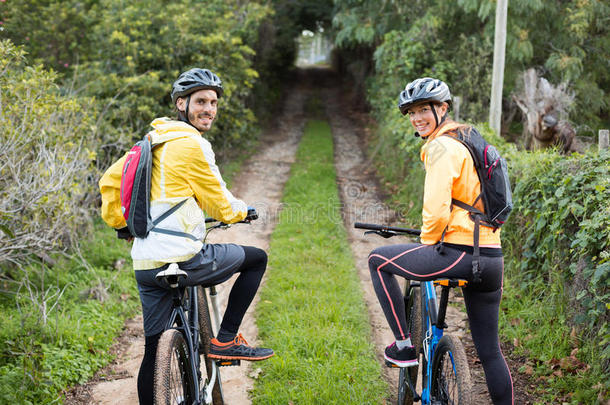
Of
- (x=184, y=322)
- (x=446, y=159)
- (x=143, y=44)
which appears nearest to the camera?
(x=446, y=159)

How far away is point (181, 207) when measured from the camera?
3.09 metres

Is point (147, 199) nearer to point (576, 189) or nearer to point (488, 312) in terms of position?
point (488, 312)

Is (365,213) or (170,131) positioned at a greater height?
(170,131)

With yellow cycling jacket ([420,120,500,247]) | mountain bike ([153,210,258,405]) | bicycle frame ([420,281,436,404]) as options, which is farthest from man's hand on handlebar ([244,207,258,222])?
bicycle frame ([420,281,436,404])

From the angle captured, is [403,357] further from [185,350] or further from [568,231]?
[568,231]

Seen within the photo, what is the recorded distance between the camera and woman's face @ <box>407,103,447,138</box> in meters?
3.26

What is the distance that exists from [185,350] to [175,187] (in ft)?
3.49

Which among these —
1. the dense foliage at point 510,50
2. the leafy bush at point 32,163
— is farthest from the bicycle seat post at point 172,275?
the dense foliage at point 510,50

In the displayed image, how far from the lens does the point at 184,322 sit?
3.30m

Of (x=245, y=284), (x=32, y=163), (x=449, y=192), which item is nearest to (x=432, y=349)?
(x=449, y=192)

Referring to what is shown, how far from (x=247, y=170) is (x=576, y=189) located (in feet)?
29.8

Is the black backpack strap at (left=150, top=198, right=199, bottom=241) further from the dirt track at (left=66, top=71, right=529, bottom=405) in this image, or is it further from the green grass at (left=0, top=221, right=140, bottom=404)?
the green grass at (left=0, top=221, right=140, bottom=404)

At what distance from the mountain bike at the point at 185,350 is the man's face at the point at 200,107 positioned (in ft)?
2.31

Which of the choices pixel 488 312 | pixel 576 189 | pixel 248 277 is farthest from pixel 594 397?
pixel 248 277
